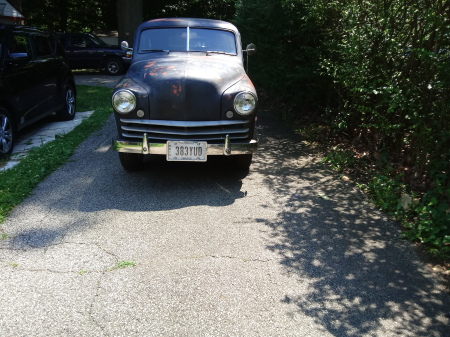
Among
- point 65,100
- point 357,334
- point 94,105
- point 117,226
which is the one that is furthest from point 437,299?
point 94,105

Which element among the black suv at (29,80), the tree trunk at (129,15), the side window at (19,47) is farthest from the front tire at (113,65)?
the side window at (19,47)

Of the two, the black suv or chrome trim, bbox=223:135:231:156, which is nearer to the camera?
chrome trim, bbox=223:135:231:156

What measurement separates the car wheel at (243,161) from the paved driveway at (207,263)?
0.27 metres

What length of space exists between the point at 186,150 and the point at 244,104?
902mm

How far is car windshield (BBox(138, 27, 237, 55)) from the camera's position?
6.42 m

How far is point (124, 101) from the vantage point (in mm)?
5152

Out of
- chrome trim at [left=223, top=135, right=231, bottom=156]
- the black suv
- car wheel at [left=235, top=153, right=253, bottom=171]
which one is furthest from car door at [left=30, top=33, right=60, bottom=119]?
chrome trim at [left=223, top=135, right=231, bottom=156]

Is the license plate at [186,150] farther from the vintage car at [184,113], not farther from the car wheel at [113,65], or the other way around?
the car wheel at [113,65]

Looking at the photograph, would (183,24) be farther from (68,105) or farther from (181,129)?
(68,105)

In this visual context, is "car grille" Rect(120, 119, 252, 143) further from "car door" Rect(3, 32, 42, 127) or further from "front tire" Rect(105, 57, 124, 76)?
"front tire" Rect(105, 57, 124, 76)

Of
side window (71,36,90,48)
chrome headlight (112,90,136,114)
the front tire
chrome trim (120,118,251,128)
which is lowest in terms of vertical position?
the front tire

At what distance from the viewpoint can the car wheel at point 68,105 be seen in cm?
905

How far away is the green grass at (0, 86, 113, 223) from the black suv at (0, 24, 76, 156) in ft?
1.77

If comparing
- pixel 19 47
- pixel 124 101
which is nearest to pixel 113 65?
pixel 19 47
